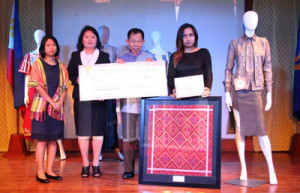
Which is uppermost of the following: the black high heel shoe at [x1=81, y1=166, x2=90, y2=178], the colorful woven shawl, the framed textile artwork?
the colorful woven shawl

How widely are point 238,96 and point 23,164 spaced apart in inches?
101

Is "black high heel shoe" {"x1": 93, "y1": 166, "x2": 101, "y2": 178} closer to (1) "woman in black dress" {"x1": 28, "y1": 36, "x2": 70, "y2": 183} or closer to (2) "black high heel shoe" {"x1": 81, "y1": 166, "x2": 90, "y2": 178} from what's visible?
(2) "black high heel shoe" {"x1": 81, "y1": 166, "x2": 90, "y2": 178}

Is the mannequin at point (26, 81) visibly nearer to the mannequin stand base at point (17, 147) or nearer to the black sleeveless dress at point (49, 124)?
the mannequin stand base at point (17, 147)

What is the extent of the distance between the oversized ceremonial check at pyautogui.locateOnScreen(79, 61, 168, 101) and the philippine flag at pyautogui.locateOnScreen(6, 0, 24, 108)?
6.29ft

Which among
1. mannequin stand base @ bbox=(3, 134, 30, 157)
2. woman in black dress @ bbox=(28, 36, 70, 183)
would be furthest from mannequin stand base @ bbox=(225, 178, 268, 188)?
mannequin stand base @ bbox=(3, 134, 30, 157)

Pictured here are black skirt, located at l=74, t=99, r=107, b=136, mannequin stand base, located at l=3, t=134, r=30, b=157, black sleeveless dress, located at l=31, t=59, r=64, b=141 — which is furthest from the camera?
mannequin stand base, located at l=3, t=134, r=30, b=157

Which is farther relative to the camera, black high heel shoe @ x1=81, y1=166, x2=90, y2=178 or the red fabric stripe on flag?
the red fabric stripe on flag

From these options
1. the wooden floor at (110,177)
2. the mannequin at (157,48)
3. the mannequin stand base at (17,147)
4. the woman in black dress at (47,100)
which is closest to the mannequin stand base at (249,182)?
the wooden floor at (110,177)

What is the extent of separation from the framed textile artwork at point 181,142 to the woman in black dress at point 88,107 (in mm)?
563

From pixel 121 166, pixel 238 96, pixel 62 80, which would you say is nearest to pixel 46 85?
pixel 62 80

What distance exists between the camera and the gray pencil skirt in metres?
3.23

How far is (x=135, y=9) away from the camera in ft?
16.9

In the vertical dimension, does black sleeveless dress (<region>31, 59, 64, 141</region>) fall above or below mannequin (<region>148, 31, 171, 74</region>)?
below

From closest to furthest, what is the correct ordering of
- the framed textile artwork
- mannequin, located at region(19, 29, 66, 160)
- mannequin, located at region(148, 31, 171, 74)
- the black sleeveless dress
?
the framed textile artwork → the black sleeveless dress → mannequin, located at region(19, 29, 66, 160) → mannequin, located at region(148, 31, 171, 74)
